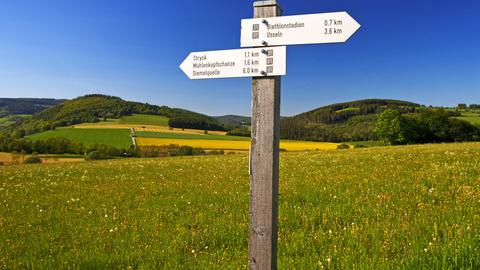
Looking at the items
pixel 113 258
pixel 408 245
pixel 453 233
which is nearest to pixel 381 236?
pixel 408 245

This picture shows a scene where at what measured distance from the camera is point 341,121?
152250 mm

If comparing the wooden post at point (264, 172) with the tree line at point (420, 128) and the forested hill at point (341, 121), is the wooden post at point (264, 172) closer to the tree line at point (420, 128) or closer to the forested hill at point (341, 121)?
the tree line at point (420, 128)

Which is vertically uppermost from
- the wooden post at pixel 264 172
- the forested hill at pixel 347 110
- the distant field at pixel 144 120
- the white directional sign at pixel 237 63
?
the forested hill at pixel 347 110

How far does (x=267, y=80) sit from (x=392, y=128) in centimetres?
7902

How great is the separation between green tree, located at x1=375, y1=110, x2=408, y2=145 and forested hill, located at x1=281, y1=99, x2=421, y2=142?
65.7 feet

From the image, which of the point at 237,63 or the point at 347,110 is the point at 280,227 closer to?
the point at 237,63

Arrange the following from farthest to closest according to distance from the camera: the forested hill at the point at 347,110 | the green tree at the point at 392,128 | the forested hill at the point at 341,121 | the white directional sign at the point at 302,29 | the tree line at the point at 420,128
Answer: the forested hill at the point at 347,110, the forested hill at the point at 341,121, the tree line at the point at 420,128, the green tree at the point at 392,128, the white directional sign at the point at 302,29

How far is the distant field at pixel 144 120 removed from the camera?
13070cm

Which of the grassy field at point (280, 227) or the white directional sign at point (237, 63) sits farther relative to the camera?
the grassy field at point (280, 227)

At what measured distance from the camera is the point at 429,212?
658cm

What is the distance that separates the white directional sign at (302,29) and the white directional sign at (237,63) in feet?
0.40

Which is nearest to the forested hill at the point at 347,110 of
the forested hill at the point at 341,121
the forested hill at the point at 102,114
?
the forested hill at the point at 341,121

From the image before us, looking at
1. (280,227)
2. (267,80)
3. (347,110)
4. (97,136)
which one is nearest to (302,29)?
(267,80)

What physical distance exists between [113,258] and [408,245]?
4.56 m
